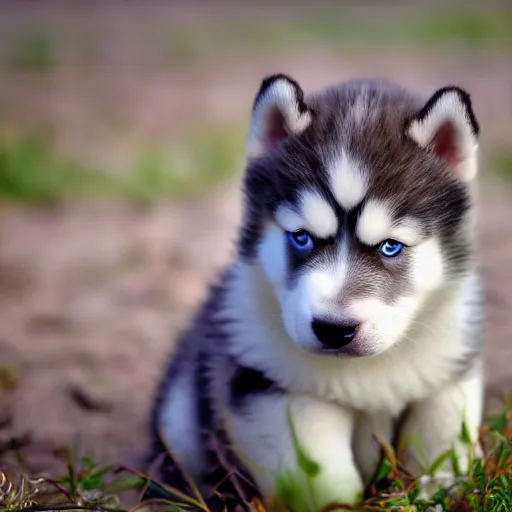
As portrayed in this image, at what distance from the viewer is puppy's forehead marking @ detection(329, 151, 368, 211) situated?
8.26 ft

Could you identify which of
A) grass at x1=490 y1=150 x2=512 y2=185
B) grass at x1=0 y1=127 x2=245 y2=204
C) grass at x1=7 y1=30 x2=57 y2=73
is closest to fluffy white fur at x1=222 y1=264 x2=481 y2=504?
grass at x1=0 y1=127 x2=245 y2=204

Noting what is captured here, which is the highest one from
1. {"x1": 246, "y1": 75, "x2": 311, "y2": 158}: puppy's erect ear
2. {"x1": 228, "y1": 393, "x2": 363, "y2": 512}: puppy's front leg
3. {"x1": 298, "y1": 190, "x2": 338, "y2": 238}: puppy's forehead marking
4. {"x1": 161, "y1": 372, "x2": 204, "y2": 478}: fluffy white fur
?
{"x1": 246, "y1": 75, "x2": 311, "y2": 158}: puppy's erect ear

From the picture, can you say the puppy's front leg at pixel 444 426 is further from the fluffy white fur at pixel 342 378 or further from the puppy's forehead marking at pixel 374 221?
the puppy's forehead marking at pixel 374 221

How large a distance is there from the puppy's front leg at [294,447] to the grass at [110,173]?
484cm

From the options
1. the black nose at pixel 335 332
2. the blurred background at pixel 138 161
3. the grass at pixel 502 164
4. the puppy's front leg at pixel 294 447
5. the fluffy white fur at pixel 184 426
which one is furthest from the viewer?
the grass at pixel 502 164

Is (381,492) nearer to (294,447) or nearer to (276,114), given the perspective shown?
(294,447)

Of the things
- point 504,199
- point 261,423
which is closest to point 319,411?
point 261,423

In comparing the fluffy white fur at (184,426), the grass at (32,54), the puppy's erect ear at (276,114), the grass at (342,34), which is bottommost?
the fluffy white fur at (184,426)

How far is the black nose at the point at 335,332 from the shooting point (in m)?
2.42

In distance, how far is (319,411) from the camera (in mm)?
2742

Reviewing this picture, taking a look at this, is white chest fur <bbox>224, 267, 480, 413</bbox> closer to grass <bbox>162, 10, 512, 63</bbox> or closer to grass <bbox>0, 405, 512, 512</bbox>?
grass <bbox>0, 405, 512, 512</bbox>

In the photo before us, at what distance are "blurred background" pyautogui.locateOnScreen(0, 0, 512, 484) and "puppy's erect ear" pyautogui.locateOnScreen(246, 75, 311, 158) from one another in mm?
1485

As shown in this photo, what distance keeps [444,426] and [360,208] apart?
0.86 metres

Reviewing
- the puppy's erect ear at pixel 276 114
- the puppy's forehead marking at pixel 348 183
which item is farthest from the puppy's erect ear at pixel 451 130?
the puppy's erect ear at pixel 276 114
